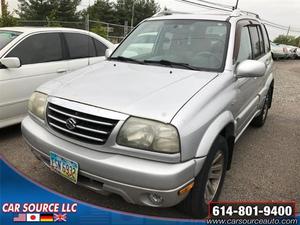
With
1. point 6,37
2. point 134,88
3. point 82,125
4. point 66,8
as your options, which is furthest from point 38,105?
point 66,8

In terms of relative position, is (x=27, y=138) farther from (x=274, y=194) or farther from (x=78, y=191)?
(x=274, y=194)

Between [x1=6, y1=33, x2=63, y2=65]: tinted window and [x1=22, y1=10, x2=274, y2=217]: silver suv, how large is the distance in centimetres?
162

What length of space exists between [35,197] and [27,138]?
0.56 m

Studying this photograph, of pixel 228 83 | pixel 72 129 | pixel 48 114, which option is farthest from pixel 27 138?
pixel 228 83

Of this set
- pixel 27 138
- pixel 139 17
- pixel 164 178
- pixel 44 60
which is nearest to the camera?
pixel 164 178

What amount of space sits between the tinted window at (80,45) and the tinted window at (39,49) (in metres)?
0.21

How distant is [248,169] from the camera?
3887 mm

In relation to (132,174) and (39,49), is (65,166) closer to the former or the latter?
(132,174)

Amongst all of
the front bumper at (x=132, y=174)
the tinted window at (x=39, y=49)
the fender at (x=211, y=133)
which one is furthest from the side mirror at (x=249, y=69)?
the tinted window at (x=39, y=49)

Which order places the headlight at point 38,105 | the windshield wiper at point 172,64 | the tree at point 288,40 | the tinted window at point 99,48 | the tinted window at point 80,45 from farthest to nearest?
1. the tree at point 288,40
2. the tinted window at point 99,48
3. the tinted window at point 80,45
4. the windshield wiper at point 172,64
5. the headlight at point 38,105

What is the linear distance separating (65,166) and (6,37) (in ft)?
9.75

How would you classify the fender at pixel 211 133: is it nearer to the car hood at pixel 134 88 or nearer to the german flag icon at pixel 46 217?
the car hood at pixel 134 88

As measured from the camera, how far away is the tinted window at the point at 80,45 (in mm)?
5258

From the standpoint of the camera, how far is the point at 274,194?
3328 mm
